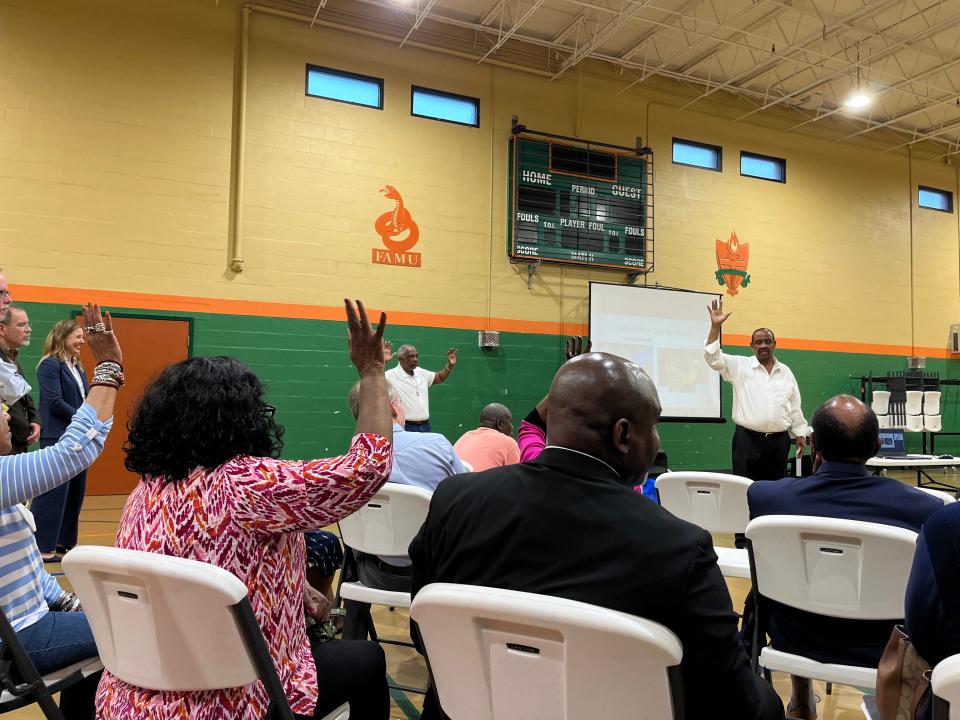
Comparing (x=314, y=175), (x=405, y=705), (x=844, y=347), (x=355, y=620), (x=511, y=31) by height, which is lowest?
(x=405, y=705)

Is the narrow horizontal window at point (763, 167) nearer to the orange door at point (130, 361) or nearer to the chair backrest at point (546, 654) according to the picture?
the orange door at point (130, 361)

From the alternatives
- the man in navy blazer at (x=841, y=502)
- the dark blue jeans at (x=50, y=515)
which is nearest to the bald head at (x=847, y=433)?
the man in navy blazer at (x=841, y=502)

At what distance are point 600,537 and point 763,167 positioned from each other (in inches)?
393

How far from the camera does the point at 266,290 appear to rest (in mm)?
6930

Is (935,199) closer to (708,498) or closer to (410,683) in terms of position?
(708,498)

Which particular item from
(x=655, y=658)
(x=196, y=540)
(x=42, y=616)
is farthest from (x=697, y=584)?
(x=42, y=616)

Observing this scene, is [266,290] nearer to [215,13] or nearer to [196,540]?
[215,13]

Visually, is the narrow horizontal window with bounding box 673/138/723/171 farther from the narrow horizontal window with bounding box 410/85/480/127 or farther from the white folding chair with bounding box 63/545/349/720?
the white folding chair with bounding box 63/545/349/720

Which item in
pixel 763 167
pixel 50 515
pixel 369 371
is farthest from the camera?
pixel 763 167

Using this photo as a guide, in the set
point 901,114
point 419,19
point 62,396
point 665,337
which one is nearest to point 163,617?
point 62,396

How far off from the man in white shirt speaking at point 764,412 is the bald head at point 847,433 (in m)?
3.33

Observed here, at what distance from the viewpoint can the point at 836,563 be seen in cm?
171

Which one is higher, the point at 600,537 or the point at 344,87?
the point at 344,87

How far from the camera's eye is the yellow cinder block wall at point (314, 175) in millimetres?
6242
